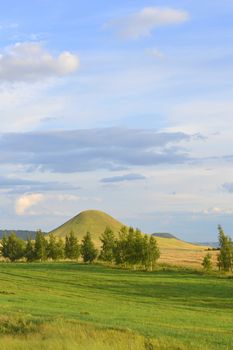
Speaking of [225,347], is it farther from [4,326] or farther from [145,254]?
[145,254]

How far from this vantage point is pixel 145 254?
107 m

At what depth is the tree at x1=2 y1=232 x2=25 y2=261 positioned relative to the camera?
460ft

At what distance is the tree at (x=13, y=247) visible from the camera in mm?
140125

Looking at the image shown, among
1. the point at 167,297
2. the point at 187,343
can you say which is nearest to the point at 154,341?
the point at 187,343

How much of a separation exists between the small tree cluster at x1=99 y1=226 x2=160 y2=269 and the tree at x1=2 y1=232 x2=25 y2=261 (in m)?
31.5

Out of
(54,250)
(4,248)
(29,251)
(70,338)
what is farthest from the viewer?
(4,248)

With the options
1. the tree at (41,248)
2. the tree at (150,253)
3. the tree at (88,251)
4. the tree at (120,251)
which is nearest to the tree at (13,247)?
the tree at (41,248)

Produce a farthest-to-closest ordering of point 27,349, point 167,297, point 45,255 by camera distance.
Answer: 1. point 45,255
2. point 167,297
3. point 27,349

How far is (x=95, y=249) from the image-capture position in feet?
417

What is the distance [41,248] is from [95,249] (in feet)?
48.7

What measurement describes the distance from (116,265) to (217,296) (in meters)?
55.4

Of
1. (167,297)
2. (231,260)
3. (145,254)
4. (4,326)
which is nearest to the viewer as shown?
(4,326)

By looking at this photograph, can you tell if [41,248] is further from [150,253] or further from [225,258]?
[225,258]

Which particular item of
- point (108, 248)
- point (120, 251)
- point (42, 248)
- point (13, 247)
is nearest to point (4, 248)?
point (13, 247)
